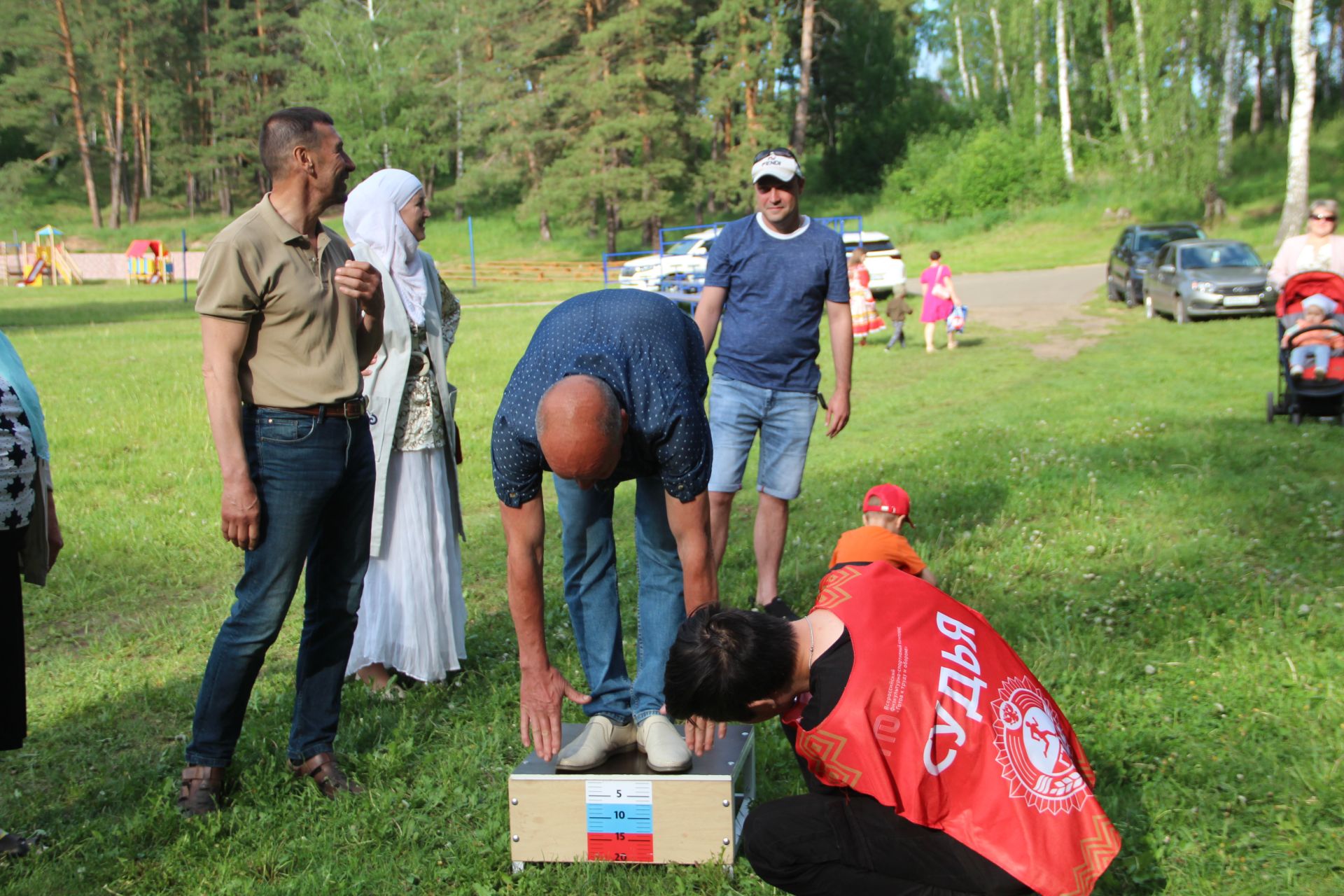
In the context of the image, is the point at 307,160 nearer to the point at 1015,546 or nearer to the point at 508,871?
the point at 508,871

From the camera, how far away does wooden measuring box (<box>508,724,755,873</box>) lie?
334cm

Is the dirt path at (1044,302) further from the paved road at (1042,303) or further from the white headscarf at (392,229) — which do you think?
the white headscarf at (392,229)

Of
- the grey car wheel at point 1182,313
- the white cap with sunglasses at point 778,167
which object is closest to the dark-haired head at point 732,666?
the white cap with sunglasses at point 778,167

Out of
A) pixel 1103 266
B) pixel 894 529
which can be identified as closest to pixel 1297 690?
pixel 894 529

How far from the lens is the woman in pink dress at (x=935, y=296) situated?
57.9ft

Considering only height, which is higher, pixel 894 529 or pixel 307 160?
pixel 307 160

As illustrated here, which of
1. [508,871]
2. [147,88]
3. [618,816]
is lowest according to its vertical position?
[508,871]

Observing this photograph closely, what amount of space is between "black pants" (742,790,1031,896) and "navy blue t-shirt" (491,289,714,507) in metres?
0.96

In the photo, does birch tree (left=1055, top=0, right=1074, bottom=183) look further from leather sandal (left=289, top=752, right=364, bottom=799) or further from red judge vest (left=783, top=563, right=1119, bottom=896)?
red judge vest (left=783, top=563, right=1119, bottom=896)

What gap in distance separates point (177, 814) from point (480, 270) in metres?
43.4

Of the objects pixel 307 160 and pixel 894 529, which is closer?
pixel 307 160

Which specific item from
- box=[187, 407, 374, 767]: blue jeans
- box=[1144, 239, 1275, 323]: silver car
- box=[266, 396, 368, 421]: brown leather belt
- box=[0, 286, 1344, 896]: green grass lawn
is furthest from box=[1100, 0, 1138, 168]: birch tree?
box=[187, 407, 374, 767]: blue jeans

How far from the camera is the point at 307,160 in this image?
3.65 metres

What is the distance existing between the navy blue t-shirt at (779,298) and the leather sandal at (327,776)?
2.69 meters
